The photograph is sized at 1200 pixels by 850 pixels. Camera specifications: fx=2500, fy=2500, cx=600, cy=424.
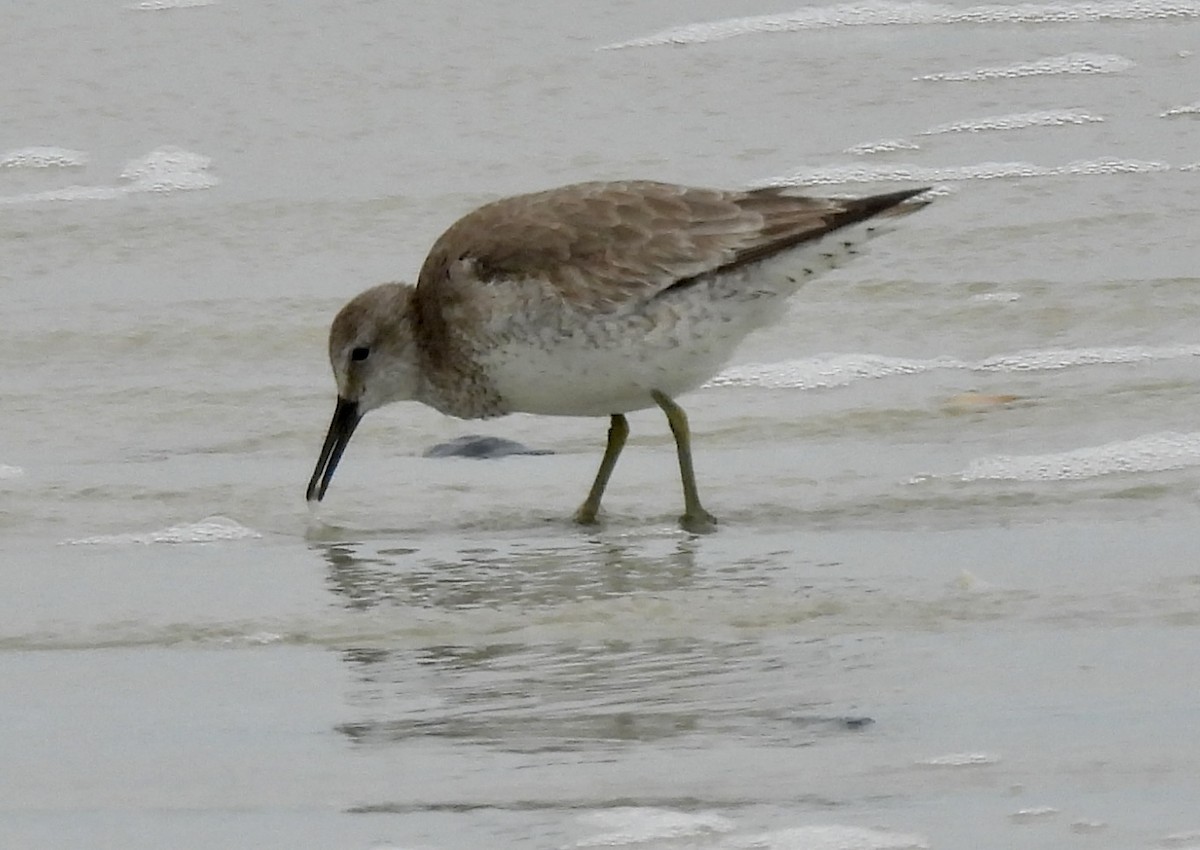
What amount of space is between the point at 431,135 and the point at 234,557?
4.83m

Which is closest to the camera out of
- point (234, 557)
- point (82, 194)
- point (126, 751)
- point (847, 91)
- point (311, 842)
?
point (311, 842)

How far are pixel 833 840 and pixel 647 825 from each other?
323 mm

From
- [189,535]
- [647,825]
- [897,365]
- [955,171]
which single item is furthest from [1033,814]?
[955,171]

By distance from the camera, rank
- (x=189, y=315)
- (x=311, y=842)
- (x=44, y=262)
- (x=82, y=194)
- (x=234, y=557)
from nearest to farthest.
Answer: (x=311, y=842) → (x=234, y=557) → (x=189, y=315) → (x=44, y=262) → (x=82, y=194)

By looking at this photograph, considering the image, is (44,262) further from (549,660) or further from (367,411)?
(549,660)

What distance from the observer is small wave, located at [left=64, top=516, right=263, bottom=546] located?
6.52m

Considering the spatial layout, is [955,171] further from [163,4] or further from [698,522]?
[163,4]

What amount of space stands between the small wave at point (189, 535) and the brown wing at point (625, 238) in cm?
93

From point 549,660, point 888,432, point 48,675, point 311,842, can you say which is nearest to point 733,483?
point 888,432

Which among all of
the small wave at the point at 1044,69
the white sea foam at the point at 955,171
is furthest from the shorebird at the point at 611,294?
the small wave at the point at 1044,69

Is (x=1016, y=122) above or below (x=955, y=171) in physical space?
above

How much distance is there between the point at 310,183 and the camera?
10445 millimetres

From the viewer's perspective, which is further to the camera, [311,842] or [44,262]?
[44,262]

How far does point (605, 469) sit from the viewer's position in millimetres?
Answer: 6953
